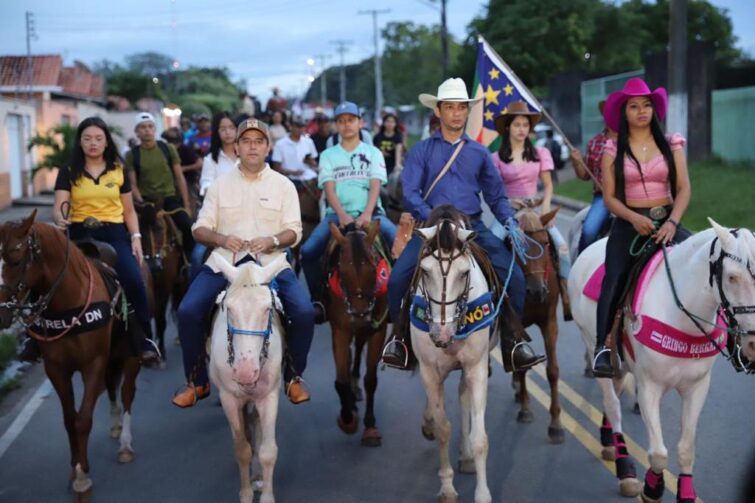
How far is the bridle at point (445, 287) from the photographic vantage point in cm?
682

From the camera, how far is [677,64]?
22.5 m

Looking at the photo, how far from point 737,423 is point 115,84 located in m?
72.8

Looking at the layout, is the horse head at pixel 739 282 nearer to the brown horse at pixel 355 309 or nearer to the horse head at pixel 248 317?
the horse head at pixel 248 317

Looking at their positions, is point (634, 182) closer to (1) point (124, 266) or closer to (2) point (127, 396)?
(1) point (124, 266)

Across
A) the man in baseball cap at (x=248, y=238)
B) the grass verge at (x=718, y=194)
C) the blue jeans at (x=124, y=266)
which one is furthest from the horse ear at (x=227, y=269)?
the grass verge at (x=718, y=194)

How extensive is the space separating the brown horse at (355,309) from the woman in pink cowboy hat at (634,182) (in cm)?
217

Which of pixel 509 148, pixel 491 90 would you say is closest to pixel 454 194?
pixel 509 148

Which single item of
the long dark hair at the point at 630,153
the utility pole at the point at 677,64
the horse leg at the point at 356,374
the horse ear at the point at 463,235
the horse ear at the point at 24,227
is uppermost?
the utility pole at the point at 677,64

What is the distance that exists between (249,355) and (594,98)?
3642 cm

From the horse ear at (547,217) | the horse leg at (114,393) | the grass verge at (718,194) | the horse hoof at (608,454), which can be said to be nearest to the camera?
the horse hoof at (608,454)

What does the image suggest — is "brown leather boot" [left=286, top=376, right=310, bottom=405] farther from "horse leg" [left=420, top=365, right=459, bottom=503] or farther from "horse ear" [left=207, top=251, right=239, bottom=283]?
"horse ear" [left=207, top=251, right=239, bottom=283]

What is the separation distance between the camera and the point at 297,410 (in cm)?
1017

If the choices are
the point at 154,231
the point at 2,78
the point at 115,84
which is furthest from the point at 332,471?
the point at 115,84

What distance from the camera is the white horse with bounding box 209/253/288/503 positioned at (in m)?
6.80
